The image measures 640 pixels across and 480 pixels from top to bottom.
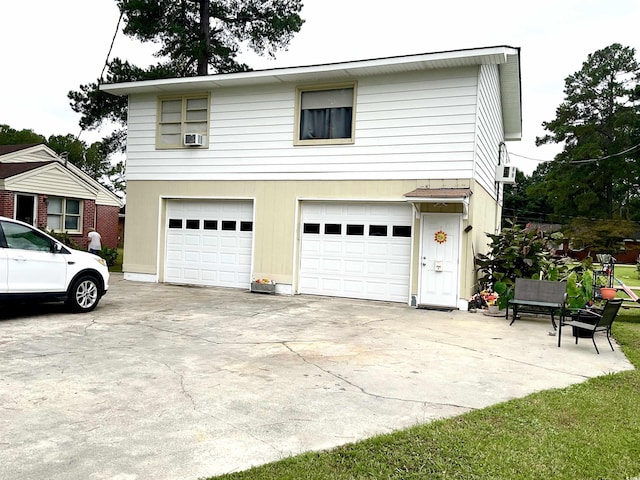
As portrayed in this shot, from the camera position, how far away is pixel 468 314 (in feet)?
33.6

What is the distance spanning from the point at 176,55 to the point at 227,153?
904 centimetres

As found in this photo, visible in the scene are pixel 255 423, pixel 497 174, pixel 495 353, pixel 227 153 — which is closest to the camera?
pixel 255 423

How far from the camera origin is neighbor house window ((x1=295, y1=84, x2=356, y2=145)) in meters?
11.9

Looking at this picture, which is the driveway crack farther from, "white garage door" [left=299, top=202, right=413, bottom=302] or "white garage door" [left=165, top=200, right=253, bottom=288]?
"white garage door" [left=165, top=200, right=253, bottom=288]

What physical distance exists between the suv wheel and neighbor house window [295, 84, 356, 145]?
566 cm

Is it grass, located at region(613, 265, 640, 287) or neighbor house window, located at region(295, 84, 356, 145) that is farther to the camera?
grass, located at region(613, 265, 640, 287)

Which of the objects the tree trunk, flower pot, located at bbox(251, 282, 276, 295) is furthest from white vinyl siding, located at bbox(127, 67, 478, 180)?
the tree trunk

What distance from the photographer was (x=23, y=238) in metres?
8.19

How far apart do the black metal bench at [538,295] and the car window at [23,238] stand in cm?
807

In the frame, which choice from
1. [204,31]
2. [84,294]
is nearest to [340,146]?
[84,294]

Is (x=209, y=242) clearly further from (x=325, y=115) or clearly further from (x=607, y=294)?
(x=607, y=294)

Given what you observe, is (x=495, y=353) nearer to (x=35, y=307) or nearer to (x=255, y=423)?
(x=255, y=423)

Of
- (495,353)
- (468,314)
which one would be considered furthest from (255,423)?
(468,314)

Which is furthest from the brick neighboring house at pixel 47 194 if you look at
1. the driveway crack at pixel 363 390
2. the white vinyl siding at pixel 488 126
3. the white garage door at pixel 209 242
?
the driveway crack at pixel 363 390
